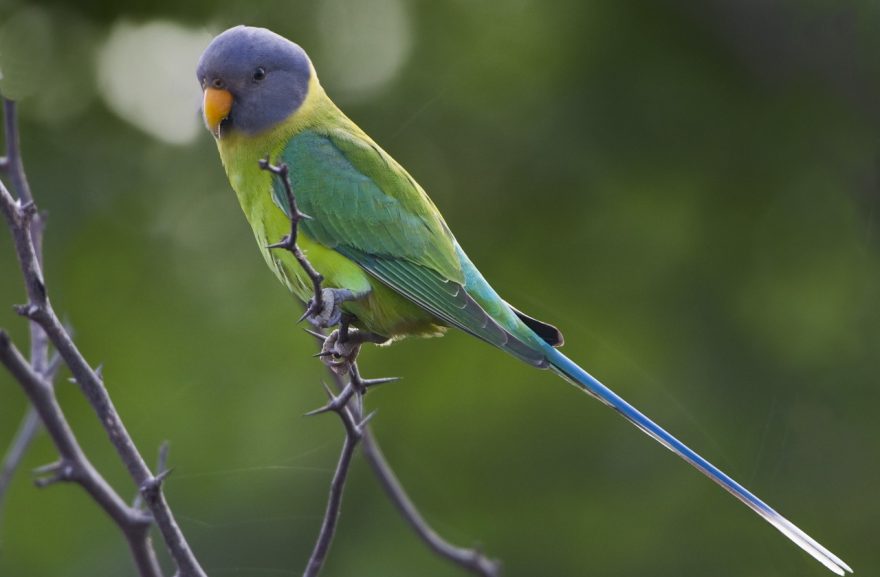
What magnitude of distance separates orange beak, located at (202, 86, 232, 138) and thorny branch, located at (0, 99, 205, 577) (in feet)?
4.04

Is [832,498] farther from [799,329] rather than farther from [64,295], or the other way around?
[64,295]

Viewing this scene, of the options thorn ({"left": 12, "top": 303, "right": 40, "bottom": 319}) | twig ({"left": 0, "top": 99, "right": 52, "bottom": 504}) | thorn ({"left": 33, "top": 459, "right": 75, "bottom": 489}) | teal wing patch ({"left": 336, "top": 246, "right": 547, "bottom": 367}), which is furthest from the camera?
teal wing patch ({"left": 336, "top": 246, "right": 547, "bottom": 367})

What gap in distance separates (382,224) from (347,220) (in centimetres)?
13

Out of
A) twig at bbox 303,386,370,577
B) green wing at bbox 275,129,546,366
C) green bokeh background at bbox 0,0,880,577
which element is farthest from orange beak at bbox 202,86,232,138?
green bokeh background at bbox 0,0,880,577

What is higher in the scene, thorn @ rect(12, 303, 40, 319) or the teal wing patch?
the teal wing patch

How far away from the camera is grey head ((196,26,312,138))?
403 centimetres

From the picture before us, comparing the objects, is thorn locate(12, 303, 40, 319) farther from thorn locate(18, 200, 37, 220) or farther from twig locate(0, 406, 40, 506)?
twig locate(0, 406, 40, 506)

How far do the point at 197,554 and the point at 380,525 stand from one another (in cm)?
96

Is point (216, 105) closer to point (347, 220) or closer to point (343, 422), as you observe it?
point (347, 220)

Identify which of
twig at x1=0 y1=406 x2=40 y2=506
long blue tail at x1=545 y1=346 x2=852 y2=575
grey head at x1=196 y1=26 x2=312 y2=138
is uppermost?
grey head at x1=196 y1=26 x2=312 y2=138

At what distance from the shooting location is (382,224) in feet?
13.1

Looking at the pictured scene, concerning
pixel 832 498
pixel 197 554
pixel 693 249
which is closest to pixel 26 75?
pixel 197 554

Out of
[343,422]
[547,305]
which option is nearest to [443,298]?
[343,422]

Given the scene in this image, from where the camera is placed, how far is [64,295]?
6578 millimetres
